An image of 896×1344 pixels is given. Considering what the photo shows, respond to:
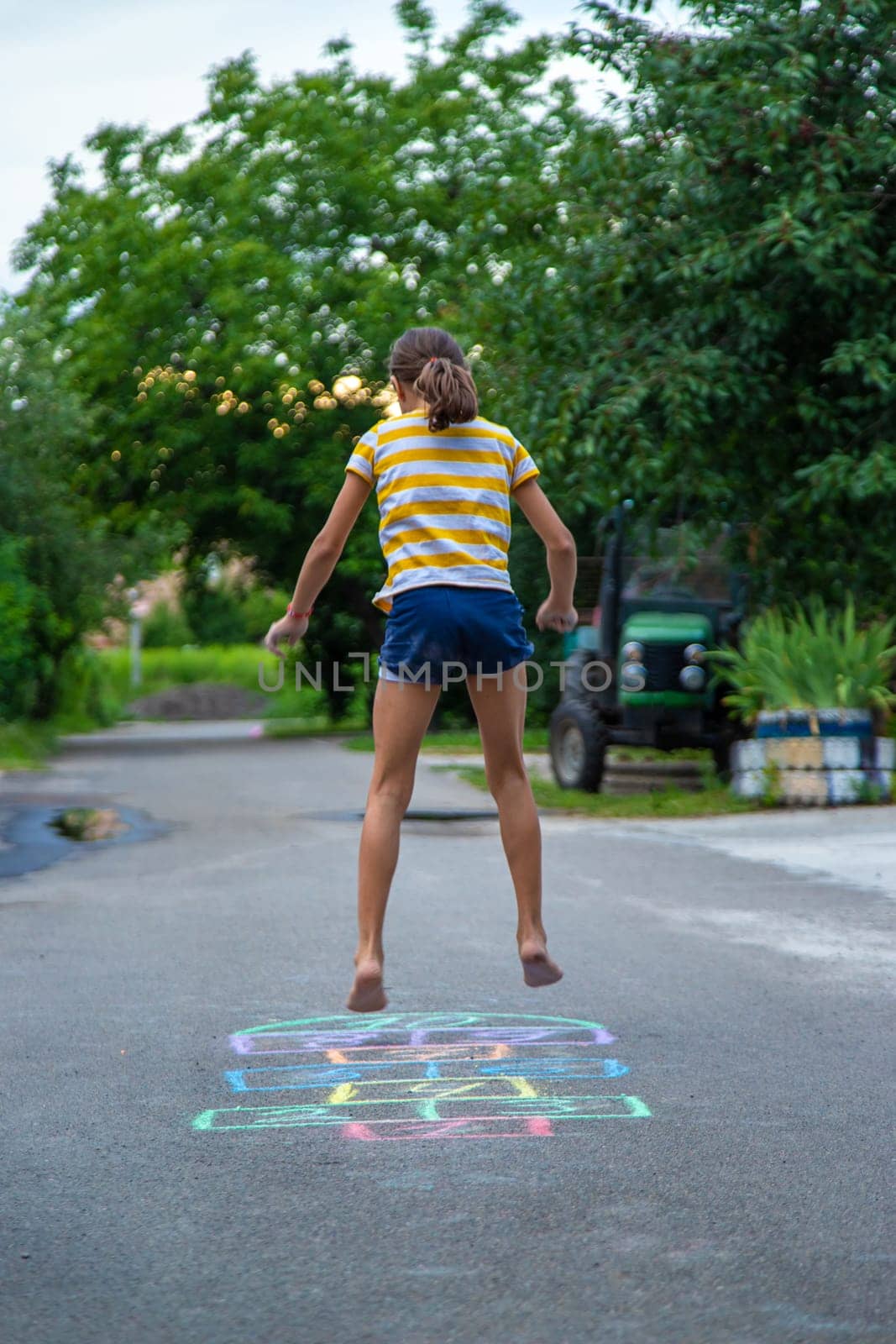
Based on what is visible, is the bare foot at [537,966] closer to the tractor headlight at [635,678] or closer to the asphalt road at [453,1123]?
the asphalt road at [453,1123]

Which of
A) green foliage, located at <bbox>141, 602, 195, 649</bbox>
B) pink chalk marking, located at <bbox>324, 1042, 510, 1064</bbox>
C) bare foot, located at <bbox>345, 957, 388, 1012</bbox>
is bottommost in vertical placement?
pink chalk marking, located at <bbox>324, 1042, 510, 1064</bbox>

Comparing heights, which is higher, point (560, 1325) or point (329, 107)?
point (329, 107)

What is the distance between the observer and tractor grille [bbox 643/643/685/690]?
13945mm

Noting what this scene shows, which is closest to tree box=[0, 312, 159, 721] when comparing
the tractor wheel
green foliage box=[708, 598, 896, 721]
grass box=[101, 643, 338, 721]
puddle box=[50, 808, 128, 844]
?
puddle box=[50, 808, 128, 844]

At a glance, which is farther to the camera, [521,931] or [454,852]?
[454,852]

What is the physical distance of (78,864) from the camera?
386 inches

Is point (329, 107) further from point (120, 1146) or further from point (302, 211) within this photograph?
point (120, 1146)

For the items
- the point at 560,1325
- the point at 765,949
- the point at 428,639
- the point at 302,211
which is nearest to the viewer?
the point at 560,1325

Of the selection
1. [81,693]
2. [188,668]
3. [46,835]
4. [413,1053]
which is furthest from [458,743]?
[188,668]

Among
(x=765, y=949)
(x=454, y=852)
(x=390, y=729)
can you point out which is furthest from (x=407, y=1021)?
(x=454, y=852)

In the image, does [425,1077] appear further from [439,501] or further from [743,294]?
[743,294]

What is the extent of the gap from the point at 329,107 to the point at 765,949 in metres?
25.3

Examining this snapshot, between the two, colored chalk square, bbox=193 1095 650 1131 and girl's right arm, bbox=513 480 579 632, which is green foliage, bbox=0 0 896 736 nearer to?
girl's right arm, bbox=513 480 579 632

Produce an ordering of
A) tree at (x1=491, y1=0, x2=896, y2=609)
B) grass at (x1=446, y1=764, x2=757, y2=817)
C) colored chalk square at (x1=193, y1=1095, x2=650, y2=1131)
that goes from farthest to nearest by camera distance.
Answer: tree at (x1=491, y1=0, x2=896, y2=609) < grass at (x1=446, y1=764, x2=757, y2=817) < colored chalk square at (x1=193, y1=1095, x2=650, y2=1131)
